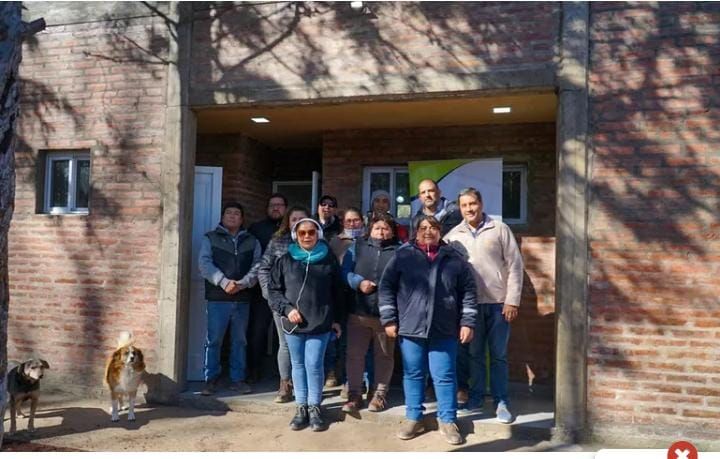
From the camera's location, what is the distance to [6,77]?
410 centimetres

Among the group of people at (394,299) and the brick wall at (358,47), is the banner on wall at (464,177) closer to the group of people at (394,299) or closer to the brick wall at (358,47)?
the group of people at (394,299)

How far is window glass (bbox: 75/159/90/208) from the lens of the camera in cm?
727

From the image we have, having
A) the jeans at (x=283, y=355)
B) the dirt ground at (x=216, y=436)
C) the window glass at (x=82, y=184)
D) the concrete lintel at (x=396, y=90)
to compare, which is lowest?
the dirt ground at (x=216, y=436)

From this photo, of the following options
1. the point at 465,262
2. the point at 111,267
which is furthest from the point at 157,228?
the point at 465,262

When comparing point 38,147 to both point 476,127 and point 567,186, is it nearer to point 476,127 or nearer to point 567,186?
point 476,127

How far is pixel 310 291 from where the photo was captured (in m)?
5.47

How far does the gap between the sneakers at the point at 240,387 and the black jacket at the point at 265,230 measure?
1.44m

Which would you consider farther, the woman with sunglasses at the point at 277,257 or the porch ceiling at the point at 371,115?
the porch ceiling at the point at 371,115

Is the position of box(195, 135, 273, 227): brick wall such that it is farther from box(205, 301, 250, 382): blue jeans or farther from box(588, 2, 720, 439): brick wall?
box(588, 2, 720, 439): brick wall

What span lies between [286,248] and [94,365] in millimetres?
2675

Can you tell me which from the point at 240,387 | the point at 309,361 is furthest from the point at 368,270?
the point at 240,387

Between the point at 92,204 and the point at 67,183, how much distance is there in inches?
23.7

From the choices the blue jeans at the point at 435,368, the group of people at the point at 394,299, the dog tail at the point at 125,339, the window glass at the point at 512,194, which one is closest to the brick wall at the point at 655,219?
the group of people at the point at 394,299

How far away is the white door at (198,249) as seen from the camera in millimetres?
7094
